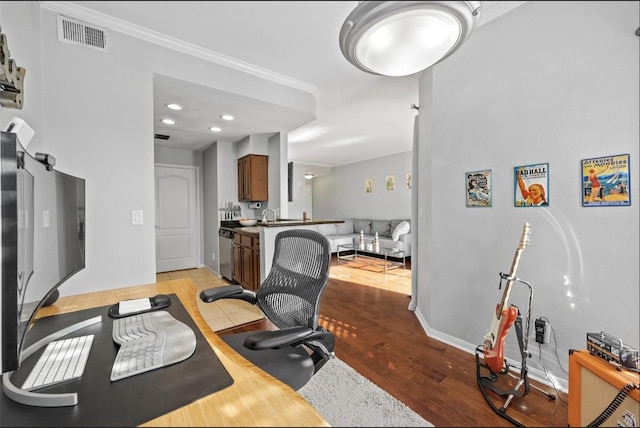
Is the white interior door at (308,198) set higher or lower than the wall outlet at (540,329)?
higher

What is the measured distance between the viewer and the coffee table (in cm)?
449

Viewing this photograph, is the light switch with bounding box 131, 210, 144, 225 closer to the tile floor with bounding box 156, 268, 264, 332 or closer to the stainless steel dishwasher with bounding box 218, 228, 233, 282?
the tile floor with bounding box 156, 268, 264, 332

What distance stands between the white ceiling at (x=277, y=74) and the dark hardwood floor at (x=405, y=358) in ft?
2.86

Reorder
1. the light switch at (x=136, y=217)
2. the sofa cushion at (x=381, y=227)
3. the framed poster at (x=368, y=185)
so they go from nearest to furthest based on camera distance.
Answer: the light switch at (x=136, y=217) < the sofa cushion at (x=381, y=227) < the framed poster at (x=368, y=185)

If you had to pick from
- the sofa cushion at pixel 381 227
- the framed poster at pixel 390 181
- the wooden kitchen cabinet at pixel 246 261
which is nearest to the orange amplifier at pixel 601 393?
the wooden kitchen cabinet at pixel 246 261

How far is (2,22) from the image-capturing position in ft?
3.18

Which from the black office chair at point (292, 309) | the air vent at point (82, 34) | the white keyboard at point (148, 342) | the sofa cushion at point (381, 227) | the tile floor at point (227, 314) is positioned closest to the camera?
the white keyboard at point (148, 342)

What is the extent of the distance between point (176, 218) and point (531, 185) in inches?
190

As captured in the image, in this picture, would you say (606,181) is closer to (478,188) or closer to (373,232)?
(478,188)

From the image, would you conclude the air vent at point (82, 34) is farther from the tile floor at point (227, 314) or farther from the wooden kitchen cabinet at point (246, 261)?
the tile floor at point (227, 314)

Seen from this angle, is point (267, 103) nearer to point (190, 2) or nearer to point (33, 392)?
point (190, 2)

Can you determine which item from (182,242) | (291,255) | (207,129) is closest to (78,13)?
(291,255)

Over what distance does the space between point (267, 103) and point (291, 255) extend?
1724 mm

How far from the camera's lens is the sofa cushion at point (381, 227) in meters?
5.54
